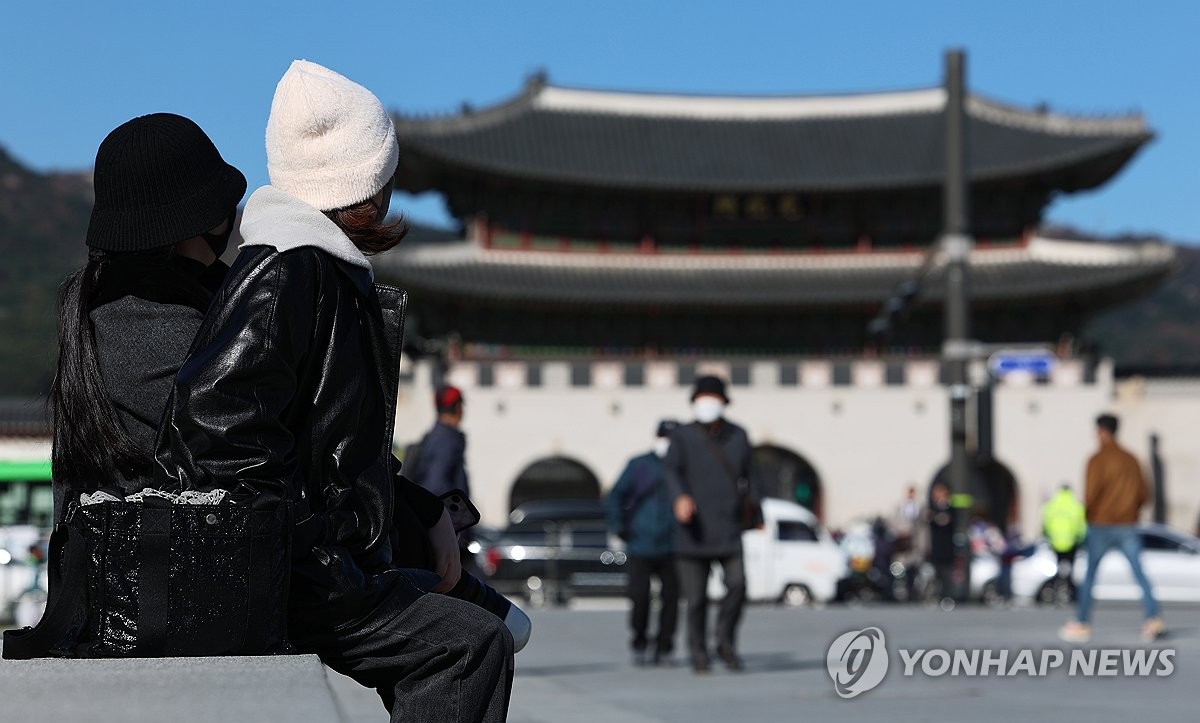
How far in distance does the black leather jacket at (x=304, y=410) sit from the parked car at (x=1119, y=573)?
22.7 m

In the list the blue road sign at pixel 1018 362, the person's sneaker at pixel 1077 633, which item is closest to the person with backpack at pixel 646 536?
the person's sneaker at pixel 1077 633

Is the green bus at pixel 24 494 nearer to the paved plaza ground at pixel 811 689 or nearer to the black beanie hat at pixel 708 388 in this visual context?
the paved plaza ground at pixel 811 689

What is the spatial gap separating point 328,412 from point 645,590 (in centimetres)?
859

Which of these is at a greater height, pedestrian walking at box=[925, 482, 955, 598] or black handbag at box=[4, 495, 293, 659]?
black handbag at box=[4, 495, 293, 659]

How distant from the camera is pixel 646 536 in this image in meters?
11.4

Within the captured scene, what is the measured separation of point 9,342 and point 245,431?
73365 millimetres

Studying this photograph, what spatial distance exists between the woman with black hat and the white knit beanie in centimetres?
11

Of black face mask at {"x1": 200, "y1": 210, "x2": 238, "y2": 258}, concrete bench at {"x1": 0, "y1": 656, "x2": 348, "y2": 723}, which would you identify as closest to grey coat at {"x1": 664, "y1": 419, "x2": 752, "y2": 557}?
black face mask at {"x1": 200, "y1": 210, "x2": 238, "y2": 258}

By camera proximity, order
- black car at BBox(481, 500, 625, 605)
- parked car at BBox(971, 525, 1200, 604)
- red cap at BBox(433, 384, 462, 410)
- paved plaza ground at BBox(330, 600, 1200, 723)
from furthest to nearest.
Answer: black car at BBox(481, 500, 625, 605)
parked car at BBox(971, 525, 1200, 604)
red cap at BBox(433, 384, 462, 410)
paved plaza ground at BBox(330, 600, 1200, 723)

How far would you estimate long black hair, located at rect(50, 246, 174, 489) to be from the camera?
333 centimetres

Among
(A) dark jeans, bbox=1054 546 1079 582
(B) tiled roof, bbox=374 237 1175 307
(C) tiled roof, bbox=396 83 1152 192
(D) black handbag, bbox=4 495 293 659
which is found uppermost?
(C) tiled roof, bbox=396 83 1152 192

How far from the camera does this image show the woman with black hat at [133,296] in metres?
3.34

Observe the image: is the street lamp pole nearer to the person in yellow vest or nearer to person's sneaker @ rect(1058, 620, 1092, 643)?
the person in yellow vest

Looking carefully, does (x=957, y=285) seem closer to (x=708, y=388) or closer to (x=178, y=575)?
(x=708, y=388)
